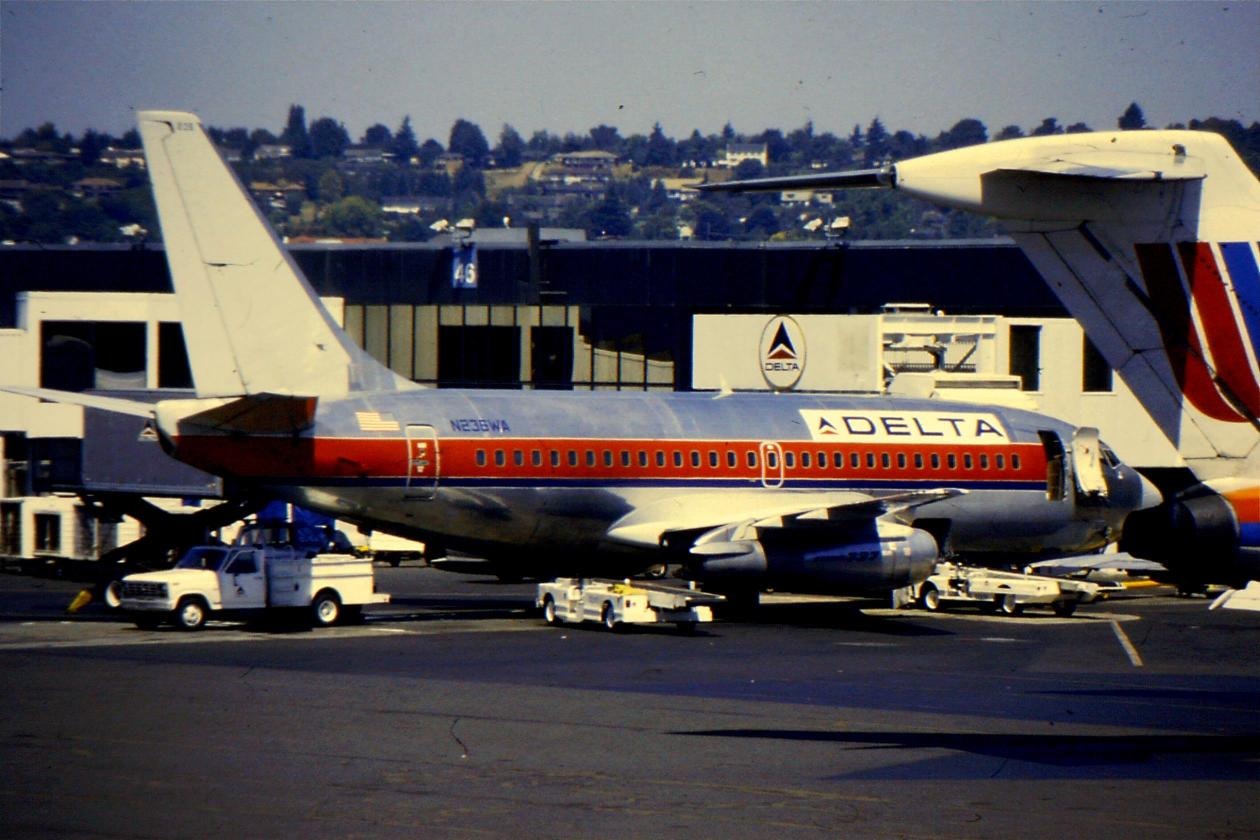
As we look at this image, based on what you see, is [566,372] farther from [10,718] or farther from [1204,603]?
[10,718]

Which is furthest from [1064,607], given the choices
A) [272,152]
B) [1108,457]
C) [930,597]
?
[272,152]

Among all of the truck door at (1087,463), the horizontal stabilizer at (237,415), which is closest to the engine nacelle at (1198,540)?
the horizontal stabilizer at (237,415)

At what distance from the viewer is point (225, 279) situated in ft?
117

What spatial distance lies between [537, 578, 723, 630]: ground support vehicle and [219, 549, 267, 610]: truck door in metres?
6.09

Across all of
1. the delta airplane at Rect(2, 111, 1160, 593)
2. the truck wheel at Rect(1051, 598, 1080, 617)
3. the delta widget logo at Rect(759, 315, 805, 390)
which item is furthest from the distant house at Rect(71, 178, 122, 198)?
the truck wheel at Rect(1051, 598, 1080, 617)

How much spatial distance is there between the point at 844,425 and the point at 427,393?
1017 centimetres

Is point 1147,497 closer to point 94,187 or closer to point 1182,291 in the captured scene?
point 1182,291

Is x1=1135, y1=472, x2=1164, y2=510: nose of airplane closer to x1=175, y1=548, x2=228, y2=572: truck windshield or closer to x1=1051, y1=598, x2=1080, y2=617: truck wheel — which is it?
x1=1051, y1=598, x2=1080, y2=617: truck wheel

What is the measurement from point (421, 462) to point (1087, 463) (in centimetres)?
1645

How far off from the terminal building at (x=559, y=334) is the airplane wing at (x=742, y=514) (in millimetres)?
A: 11928

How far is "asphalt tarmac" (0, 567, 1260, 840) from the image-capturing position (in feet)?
58.0

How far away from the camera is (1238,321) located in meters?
18.0

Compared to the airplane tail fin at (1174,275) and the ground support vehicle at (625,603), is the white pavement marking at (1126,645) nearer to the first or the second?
the ground support vehicle at (625,603)

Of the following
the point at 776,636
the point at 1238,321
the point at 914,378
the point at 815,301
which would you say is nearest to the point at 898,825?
the point at 1238,321
